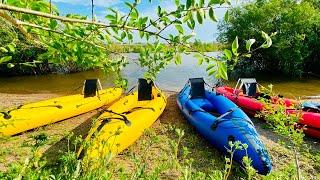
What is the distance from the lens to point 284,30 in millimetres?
23391

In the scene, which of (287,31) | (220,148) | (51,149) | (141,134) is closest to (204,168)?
(220,148)

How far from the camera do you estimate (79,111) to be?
1072cm

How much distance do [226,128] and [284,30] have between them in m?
17.7

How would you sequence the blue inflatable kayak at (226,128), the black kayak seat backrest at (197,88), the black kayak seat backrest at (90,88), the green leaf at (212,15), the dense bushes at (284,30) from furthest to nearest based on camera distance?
the dense bushes at (284,30) < the black kayak seat backrest at (90,88) < the black kayak seat backrest at (197,88) < the blue inflatable kayak at (226,128) < the green leaf at (212,15)

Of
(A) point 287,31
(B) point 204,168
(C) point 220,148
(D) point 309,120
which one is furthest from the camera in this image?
(A) point 287,31

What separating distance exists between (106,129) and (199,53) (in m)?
5.70

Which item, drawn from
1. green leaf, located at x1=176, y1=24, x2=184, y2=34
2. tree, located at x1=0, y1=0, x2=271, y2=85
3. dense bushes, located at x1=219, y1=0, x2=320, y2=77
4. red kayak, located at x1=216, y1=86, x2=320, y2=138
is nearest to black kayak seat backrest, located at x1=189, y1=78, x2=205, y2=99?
red kayak, located at x1=216, y1=86, x2=320, y2=138

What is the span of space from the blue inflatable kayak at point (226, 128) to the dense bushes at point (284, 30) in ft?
42.4

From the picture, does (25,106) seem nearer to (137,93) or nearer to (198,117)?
(137,93)

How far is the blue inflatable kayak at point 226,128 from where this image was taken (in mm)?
6525

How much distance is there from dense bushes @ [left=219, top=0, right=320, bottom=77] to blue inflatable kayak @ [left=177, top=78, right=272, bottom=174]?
42.4 ft

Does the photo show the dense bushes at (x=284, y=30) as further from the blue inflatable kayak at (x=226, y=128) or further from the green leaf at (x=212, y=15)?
the green leaf at (x=212, y=15)

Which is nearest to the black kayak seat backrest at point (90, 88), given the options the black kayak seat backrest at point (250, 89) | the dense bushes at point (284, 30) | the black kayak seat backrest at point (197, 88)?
the black kayak seat backrest at point (197, 88)

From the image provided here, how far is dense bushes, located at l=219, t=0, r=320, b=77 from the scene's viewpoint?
23.3 m
